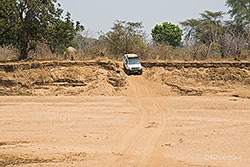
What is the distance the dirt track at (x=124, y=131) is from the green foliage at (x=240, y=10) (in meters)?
22.2

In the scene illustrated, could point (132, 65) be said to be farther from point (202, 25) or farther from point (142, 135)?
point (202, 25)

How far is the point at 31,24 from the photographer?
68.4 ft

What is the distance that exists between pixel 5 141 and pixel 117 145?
397cm

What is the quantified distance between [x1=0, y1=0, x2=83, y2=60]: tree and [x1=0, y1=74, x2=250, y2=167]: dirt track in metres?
5.08

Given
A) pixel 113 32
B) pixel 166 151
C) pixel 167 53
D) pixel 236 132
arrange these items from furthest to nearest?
1. pixel 113 32
2. pixel 167 53
3. pixel 236 132
4. pixel 166 151

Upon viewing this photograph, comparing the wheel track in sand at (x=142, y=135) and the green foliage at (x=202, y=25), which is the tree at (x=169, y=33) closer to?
the green foliage at (x=202, y=25)

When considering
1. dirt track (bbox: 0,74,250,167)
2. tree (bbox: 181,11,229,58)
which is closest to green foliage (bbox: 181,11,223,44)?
tree (bbox: 181,11,229,58)

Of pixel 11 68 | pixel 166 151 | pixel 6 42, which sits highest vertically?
pixel 6 42

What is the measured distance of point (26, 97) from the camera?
17953 mm

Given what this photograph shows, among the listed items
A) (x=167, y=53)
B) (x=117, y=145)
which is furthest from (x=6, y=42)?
(x=117, y=145)

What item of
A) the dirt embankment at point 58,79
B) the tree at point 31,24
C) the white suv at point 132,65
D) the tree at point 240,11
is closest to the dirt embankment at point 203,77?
the white suv at point 132,65

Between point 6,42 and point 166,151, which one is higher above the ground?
point 6,42

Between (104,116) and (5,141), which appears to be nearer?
(5,141)

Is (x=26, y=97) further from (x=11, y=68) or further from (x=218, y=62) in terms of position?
(x=218, y=62)
